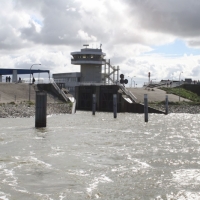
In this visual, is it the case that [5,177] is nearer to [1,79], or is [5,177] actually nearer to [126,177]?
[126,177]

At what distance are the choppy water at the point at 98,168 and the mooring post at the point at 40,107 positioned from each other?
670 cm

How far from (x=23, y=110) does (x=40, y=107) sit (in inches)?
630

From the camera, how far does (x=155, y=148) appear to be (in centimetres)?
2292

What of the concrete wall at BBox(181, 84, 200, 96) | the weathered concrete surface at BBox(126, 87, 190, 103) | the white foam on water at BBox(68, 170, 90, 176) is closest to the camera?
the white foam on water at BBox(68, 170, 90, 176)

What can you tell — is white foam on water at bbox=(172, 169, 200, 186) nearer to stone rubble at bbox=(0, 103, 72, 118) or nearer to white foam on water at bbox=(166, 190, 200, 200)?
white foam on water at bbox=(166, 190, 200, 200)

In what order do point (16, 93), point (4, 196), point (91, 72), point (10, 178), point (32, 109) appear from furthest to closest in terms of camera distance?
point (91, 72) < point (16, 93) < point (32, 109) < point (10, 178) < point (4, 196)

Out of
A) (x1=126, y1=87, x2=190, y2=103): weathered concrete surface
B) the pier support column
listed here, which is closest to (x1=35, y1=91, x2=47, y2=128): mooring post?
(x1=126, y1=87, x2=190, y2=103): weathered concrete surface

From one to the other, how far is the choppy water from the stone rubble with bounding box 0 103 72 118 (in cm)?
1900

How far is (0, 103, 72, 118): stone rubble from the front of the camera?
45.9 m

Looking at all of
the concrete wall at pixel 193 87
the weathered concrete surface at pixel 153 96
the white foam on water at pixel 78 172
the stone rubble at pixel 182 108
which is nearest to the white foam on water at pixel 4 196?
the white foam on water at pixel 78 172

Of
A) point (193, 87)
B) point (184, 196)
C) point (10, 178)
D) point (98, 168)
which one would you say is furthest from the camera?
point (193, 87)

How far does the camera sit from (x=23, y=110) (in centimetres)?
4919

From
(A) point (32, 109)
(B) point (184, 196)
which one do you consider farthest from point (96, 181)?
(A) point (32, 109)

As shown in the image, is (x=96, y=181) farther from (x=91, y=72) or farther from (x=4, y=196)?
(x=91, y=72)
